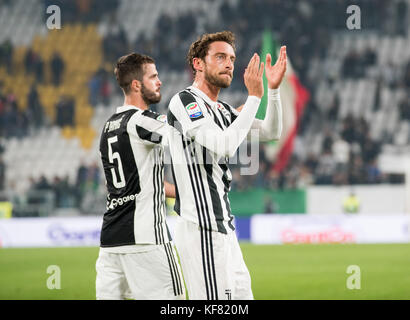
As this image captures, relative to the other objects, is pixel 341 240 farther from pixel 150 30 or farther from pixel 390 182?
pixel 150 30

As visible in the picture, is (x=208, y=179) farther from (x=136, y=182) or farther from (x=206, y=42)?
(x=206, y=42)

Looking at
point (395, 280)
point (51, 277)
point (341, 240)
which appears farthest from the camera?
point (341, 240)

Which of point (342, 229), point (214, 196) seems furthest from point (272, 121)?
point (342, 229)

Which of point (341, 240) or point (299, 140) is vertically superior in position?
point (299, 140)

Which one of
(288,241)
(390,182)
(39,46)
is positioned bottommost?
(288,241)

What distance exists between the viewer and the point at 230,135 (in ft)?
14.8

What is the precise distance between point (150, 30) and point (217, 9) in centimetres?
277

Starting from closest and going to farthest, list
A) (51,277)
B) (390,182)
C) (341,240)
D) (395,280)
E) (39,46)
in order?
1. (395,280)
2. (51,277)
3. (341,240)
4. (390,182)
5. (39,46)

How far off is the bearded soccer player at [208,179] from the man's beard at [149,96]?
513 mm

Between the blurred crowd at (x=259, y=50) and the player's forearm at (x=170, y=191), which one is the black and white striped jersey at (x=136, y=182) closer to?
the player's forearm at (x=170, y=191)

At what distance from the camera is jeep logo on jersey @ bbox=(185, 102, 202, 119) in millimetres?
4676

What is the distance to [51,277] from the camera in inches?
460

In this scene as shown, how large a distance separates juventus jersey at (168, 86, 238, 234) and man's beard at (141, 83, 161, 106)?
1.77 ft
